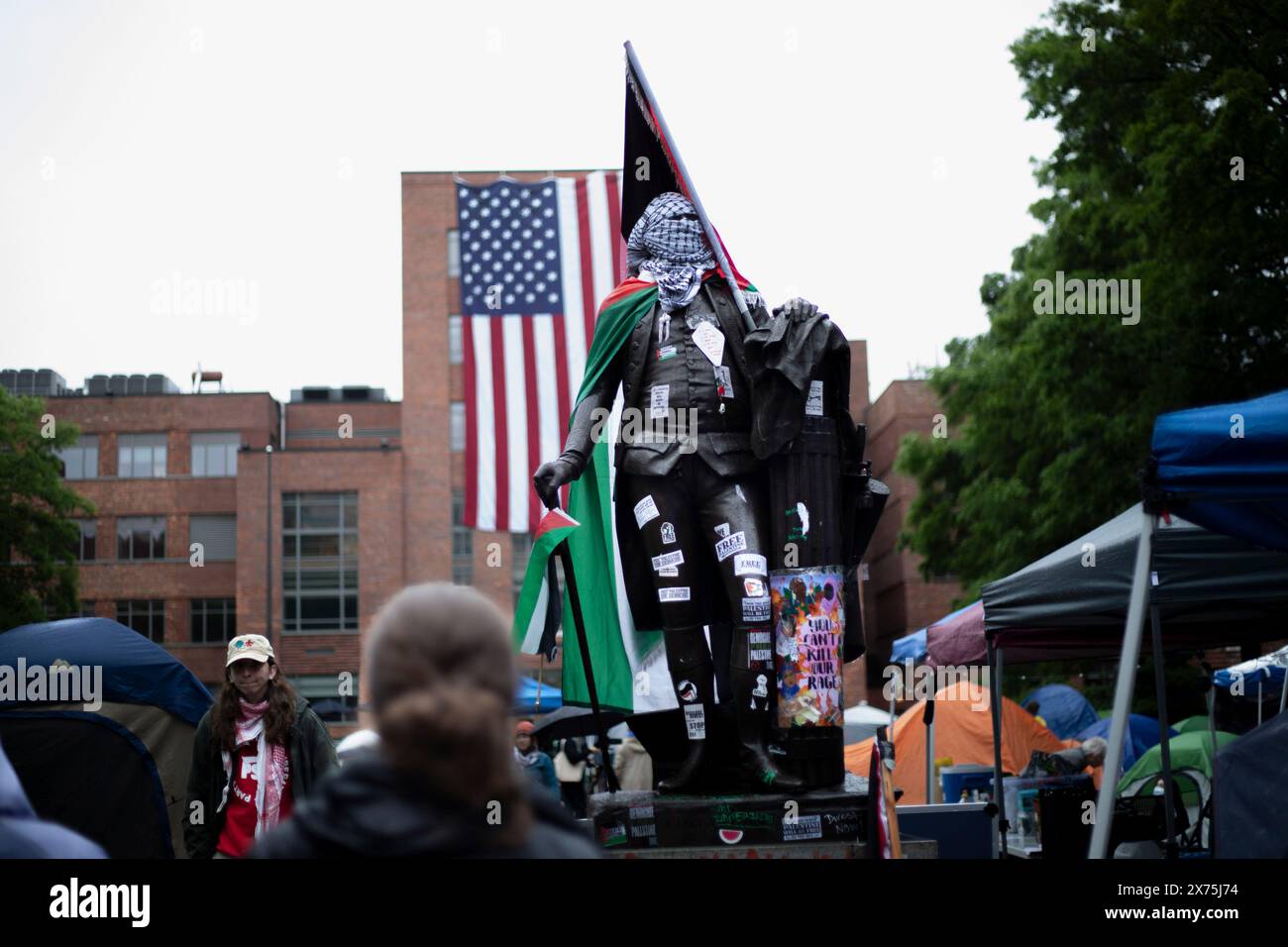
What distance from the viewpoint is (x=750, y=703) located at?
18.9 ft

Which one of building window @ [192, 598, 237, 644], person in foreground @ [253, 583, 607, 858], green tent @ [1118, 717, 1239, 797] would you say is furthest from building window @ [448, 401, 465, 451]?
person in foreground @ [253, 583, 607, 858]

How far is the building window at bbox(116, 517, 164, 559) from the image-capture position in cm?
6475

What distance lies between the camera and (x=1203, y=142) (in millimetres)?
15609

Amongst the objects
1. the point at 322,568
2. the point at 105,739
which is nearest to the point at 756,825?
the point at 105,739

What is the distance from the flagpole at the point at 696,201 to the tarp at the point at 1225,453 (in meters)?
1.83

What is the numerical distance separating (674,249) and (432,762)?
4766 mm

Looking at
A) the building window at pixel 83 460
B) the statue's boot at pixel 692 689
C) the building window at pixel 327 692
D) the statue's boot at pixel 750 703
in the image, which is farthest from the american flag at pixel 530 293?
the building window at pixel 83 460

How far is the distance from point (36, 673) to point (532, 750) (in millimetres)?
7418

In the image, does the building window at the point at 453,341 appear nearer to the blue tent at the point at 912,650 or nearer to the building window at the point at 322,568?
the building window at the point at 322,568

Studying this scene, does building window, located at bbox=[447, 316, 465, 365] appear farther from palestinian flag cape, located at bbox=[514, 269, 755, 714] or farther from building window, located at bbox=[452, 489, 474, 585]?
palestinian flag cape, located at bbox=[514, 269, 755, 714]

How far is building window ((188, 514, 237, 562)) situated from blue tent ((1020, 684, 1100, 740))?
46251 millimetres

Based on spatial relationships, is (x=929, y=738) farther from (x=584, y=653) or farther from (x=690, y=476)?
(x=690, y=476)
